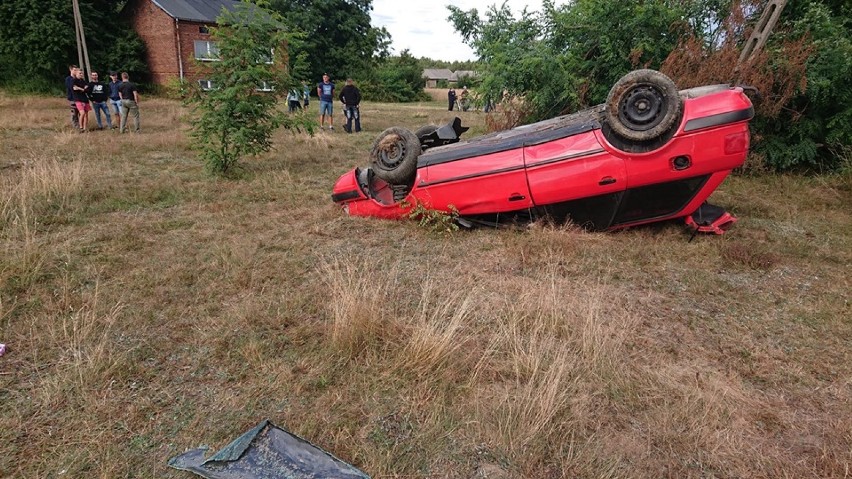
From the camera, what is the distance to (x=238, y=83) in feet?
26.5

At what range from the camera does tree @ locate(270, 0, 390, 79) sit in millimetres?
42688

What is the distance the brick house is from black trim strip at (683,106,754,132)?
29.7 metres

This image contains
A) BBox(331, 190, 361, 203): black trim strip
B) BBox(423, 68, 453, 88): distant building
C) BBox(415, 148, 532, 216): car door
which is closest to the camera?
BBox(415, 148, 532, 216): car door

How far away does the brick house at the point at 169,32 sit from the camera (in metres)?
28.8

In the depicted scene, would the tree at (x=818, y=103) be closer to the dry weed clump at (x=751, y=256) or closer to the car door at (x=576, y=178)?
the dry weed clump at (x=751, y=256)

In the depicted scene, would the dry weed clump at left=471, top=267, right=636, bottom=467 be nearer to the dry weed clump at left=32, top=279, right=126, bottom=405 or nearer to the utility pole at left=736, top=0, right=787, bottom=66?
the dry weed clump at left=32, top=279, right=126, bottom=405

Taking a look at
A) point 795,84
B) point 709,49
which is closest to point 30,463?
point 795,84

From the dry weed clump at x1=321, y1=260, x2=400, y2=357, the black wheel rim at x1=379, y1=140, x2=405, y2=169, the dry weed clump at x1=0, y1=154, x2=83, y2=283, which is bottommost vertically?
the dry weed clump at x1=321, y1=260, x2=400, y2=357

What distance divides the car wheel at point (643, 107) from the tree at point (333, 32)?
135 feet

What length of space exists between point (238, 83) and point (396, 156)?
3.73 meters

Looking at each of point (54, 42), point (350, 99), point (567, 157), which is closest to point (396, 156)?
point (567, 157)

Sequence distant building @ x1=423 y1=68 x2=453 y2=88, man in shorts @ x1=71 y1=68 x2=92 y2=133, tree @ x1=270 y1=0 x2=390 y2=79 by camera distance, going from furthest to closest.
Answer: distant building @ x1=423 y1=68 x2=453 y2=88, tree @ x1=270 y1=0 x2=390 y2=79, man in shorts @ x1=71 y1=68 x2=92 y2=133

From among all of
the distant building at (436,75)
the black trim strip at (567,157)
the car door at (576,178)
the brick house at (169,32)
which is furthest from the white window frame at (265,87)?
the distant building at (436,75)

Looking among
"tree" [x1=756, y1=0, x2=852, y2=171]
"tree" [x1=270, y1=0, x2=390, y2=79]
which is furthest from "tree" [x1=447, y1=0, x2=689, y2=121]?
"tree" [x1=270, y1=0, x2=390, y2=79]
